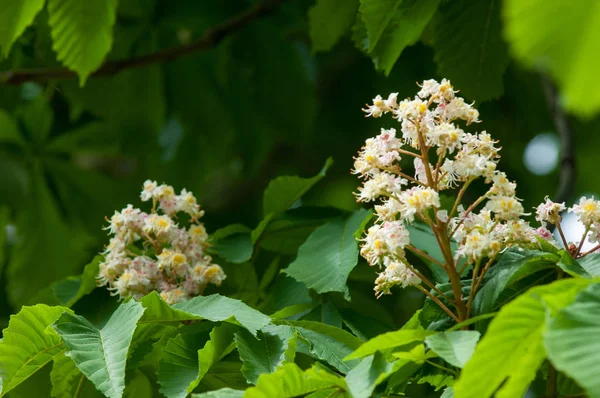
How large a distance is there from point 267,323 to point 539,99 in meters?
2.78

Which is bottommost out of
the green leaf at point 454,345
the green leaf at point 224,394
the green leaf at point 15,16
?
the green leaf at point 454,345

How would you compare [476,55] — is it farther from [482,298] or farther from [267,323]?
[267,323]

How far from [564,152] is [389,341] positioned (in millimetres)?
1744

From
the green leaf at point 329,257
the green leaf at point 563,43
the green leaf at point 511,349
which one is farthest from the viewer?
the green leaf at point 329,257

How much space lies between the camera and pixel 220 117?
3.29m

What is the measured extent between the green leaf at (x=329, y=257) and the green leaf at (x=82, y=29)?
0.66 metres

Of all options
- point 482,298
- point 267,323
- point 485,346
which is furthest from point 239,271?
point 485,346

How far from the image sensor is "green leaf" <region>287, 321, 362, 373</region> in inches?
53.2

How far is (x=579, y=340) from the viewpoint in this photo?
951 mm

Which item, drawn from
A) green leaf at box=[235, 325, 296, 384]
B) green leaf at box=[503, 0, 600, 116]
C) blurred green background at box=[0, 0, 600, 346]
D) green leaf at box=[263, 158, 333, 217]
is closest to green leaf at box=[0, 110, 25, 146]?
blurred green background at box=[0, 0, 600, 346]

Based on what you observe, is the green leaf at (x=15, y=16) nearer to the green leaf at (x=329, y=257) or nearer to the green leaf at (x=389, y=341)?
the green leaf at (x=329, y=257)

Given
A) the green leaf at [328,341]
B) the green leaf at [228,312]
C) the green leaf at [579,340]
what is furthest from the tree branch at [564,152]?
the green leaf at [579,340]

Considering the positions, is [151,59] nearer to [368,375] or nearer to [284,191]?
[284,191]

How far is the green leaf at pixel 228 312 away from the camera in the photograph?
1.34m
